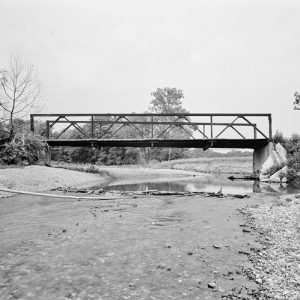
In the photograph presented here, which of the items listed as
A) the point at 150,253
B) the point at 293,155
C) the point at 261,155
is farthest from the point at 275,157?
Answer: the point at 150,253

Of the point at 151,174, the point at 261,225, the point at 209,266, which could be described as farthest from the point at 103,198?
the point at 151,174

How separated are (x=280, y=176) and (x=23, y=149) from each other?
25.4 m

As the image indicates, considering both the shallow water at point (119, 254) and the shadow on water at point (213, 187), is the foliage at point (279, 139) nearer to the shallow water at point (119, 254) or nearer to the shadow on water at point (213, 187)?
the shadow on water at point (213, 187)

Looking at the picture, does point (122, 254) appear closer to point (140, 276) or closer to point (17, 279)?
point (140, 276)

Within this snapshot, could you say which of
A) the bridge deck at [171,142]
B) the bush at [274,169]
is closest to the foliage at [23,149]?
the bridge deck at [171,142]

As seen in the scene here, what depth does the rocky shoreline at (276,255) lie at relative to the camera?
18.5 feet

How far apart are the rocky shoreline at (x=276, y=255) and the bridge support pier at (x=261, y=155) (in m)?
Answer: 24.4

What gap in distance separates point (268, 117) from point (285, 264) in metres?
32.1

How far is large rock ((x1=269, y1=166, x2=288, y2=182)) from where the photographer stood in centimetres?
3239

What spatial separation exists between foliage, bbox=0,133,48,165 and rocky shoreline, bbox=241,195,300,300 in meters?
25.4

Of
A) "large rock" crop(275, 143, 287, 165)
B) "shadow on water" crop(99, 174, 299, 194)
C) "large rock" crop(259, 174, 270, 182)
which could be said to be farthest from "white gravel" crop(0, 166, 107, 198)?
"large rock" crop(275, 143, 287, 165)

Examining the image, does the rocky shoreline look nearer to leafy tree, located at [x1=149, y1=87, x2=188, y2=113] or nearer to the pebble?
the pebble

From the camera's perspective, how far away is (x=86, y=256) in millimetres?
7508

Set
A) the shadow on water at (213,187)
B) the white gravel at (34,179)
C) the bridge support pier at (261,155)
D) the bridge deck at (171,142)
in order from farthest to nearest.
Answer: the bridge support pier at (261,155)
the bridge deck at (171,142)
the shadow on water at (213,187)
the white gravel at (34,179)
